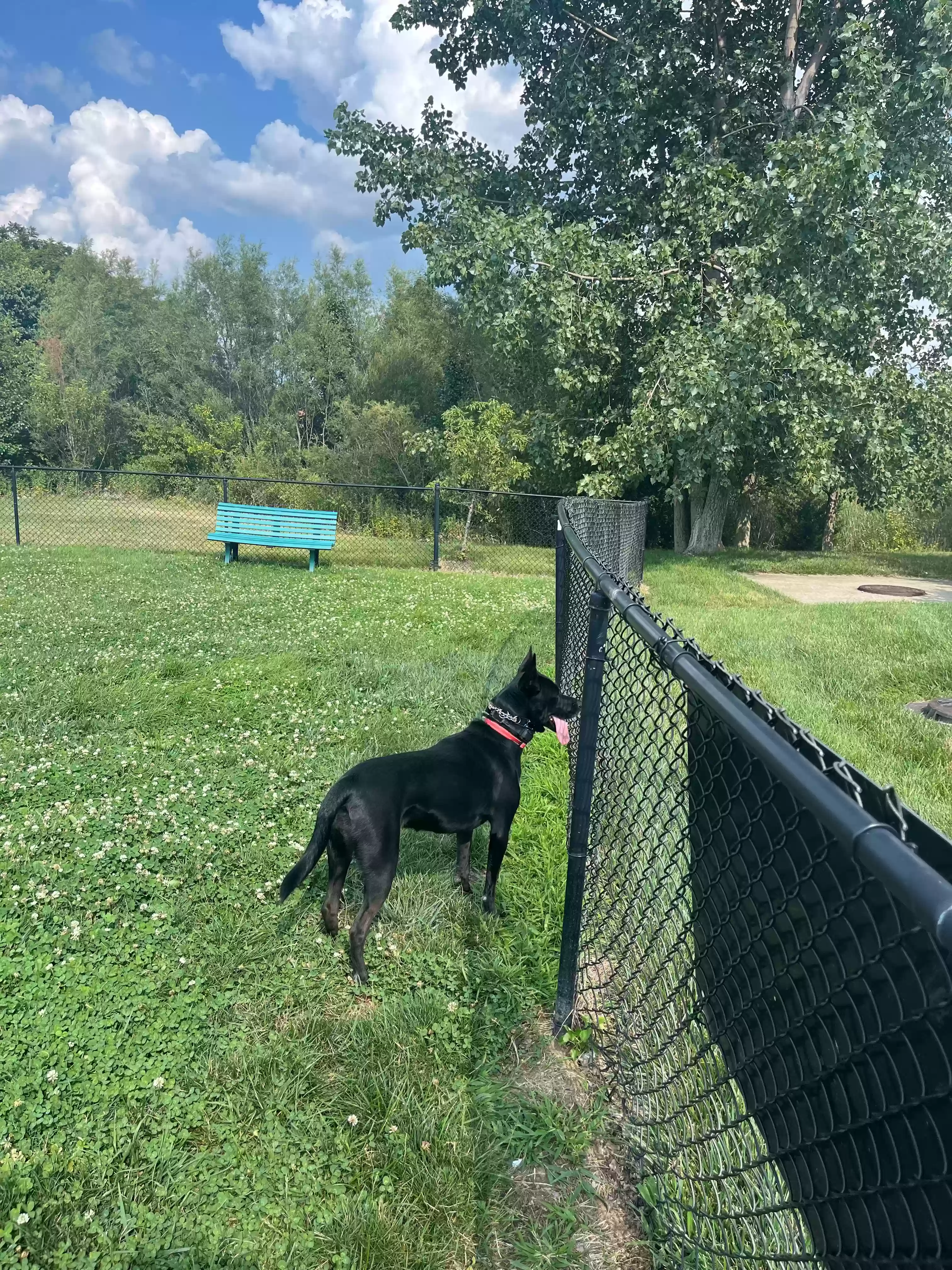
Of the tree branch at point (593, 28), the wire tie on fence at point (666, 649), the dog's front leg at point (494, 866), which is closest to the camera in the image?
the wire tie on fence at point (666, 649)

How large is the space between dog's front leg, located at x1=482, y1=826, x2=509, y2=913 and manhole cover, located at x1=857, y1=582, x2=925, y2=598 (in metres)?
10.6

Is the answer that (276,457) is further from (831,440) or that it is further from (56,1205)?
(56,1205)

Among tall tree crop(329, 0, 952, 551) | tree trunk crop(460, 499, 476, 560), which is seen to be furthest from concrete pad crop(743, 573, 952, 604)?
tree trunk crop(460, 499, 476, 560)

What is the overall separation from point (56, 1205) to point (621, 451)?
43.2ft

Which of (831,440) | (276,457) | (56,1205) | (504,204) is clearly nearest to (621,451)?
(831,440)

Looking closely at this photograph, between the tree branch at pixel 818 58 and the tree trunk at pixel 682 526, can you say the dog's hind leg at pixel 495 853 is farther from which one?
the tree trunk at pixel 682 526

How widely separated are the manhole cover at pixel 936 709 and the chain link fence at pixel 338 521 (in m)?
7.31

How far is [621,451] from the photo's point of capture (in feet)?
44.5

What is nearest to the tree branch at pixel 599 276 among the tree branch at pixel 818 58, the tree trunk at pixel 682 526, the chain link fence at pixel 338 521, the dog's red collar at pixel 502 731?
the chain link fence at pixel 338 521

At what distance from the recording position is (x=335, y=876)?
2.86 m

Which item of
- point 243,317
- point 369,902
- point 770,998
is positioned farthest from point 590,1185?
point 243,317

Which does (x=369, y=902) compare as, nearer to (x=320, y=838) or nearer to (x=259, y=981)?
(x=320, y=838)

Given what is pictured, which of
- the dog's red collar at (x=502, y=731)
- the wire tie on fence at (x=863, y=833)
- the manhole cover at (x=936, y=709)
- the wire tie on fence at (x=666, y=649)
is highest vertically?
the wire tie on fence at (x=666, y=649)

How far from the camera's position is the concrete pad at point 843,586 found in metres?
10.9
